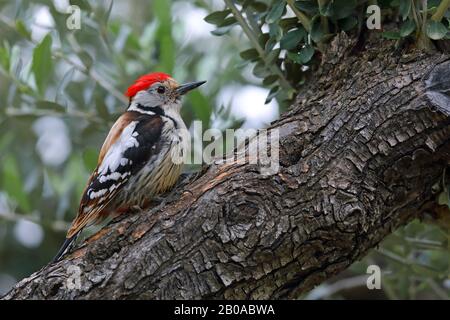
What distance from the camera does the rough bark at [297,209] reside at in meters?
2.69

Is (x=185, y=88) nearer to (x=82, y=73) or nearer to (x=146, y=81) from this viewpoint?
(x=146, y=81)

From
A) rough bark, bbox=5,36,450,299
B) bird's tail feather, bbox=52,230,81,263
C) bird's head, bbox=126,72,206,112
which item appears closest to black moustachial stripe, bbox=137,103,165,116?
bird's head, bbox=126,72,206,112

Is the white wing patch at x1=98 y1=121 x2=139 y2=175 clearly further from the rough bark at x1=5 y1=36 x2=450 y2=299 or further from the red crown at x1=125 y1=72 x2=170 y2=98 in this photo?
the rough bark at x1=5 y1=36 x2=450 y2=299

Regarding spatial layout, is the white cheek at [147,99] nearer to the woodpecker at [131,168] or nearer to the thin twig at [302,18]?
the woodpecker at [131,168]

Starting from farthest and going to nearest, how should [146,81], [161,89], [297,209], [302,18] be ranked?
[161,89], [146,81], [302,18], [297,209]

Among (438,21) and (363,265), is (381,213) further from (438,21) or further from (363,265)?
(363,265)

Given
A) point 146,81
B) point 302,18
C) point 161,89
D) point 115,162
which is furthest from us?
point 161,89

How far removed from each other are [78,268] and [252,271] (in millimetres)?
651

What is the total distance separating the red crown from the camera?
3855mm

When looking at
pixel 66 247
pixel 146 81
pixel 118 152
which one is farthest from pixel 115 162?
pixel 146 81

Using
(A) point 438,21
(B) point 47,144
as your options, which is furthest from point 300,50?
(B) point 47,144

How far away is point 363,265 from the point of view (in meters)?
3.92

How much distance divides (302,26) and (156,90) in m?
1.03

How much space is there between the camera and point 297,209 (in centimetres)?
276
